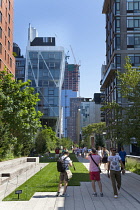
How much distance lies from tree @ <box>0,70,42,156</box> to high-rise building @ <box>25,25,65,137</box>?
7574 centimetres

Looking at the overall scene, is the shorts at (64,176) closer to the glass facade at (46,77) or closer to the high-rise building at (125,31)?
the high-rise building at (125,31)

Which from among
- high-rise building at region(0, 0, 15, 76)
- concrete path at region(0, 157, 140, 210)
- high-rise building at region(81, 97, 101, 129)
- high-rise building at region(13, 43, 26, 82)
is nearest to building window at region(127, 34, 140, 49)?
high-rise building at region(0, 0, 15, 76)

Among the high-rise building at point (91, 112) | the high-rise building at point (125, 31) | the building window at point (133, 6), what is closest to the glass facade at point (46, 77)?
the high-rise building at point (125, 31)

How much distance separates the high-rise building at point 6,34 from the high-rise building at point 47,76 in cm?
5999

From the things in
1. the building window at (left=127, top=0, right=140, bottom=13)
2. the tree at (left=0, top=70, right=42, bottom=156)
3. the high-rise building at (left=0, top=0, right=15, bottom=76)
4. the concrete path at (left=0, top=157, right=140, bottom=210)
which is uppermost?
the building window at (left=127, top=0, right=140, bottom=13)

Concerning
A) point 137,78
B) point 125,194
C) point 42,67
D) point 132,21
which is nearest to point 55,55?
point 42,67

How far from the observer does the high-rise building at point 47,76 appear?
115125 mm

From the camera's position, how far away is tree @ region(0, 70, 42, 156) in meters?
29.0

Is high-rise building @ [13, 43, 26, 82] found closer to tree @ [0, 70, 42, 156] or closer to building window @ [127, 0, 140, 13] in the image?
building window @ [127, 0, 140, 13]

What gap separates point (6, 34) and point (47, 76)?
66621 millimetres

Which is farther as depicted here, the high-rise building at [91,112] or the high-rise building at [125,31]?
the high-rise building at [91,112]

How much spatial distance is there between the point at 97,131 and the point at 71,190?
244 ft

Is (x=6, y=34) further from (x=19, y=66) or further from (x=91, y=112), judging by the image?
(x=91, y=112)

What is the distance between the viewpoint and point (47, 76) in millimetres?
117188
